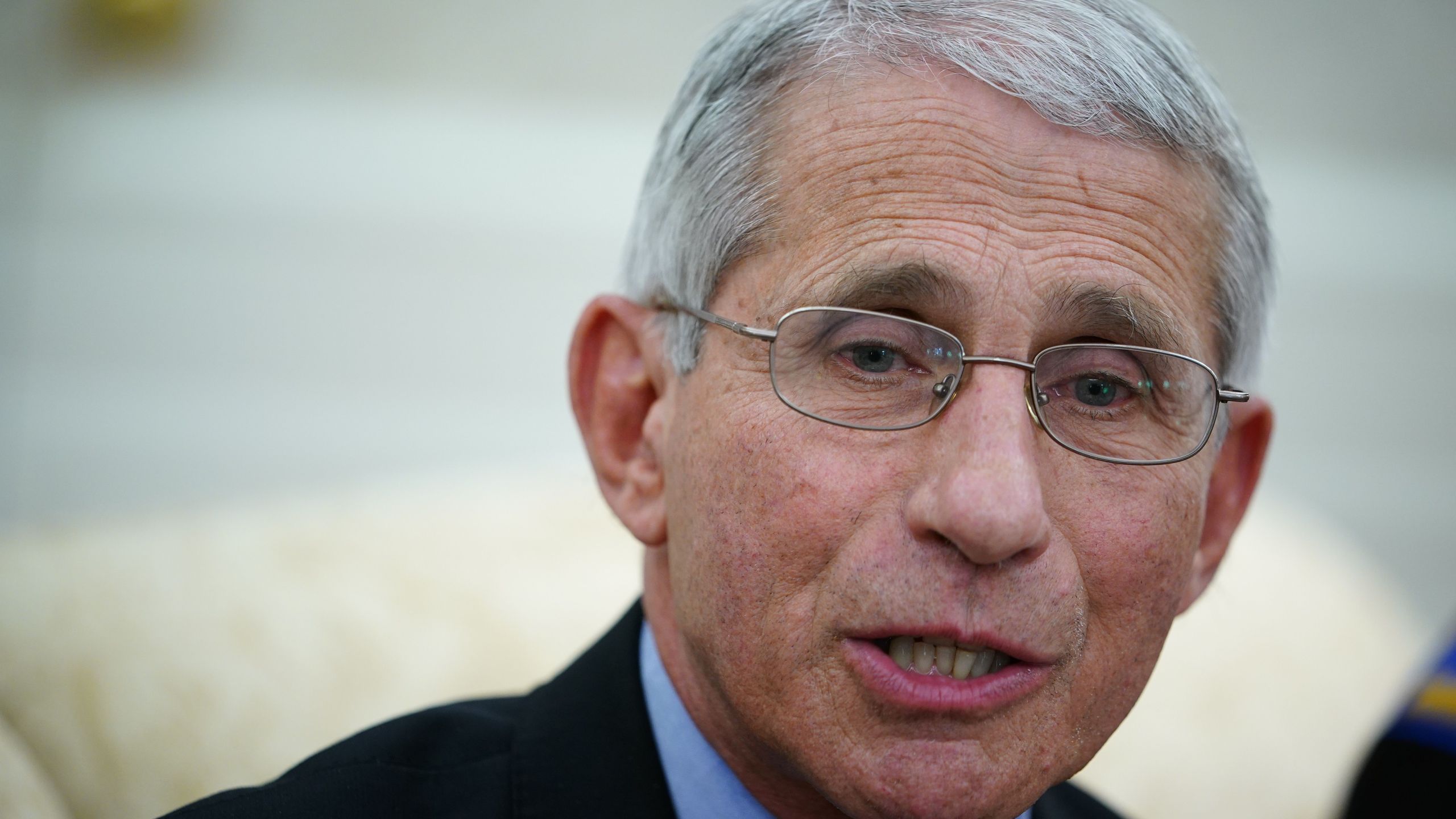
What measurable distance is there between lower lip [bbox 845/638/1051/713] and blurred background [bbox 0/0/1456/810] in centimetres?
360

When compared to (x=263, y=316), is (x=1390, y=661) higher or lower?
lower

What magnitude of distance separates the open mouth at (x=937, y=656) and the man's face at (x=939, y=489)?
0.06 feet

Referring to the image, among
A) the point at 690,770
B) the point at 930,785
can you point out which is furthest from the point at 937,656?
the point at 690,770

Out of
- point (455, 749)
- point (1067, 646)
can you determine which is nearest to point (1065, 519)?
point (1067, 646)

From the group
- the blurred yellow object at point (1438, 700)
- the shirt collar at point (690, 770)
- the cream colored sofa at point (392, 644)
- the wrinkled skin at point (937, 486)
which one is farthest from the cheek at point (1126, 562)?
the cream colored sofa at point (392, 644)

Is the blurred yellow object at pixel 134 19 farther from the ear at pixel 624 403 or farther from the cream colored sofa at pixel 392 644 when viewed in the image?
the ear at pixel 624 403

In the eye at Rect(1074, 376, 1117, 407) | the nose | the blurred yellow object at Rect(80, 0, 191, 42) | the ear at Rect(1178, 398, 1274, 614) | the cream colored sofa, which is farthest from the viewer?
the blurred yellow object at Rect(80, 0, 191, 42)

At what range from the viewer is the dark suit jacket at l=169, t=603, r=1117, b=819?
5.86 ft

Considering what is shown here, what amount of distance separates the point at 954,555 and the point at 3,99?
5284 mm

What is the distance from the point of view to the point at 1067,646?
5.44 ft

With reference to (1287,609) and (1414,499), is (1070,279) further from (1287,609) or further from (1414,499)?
(1414,499)

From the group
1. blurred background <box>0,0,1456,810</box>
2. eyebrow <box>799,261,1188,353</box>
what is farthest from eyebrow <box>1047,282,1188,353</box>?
blurred background <box>0,0,1456,810</box>

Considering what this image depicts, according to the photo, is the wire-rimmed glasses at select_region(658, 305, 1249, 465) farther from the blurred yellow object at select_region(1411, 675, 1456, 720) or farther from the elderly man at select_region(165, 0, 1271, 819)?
the blurred yellow object at select_region(1411, 675, 1456, 720)

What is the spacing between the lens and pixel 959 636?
1.56m
